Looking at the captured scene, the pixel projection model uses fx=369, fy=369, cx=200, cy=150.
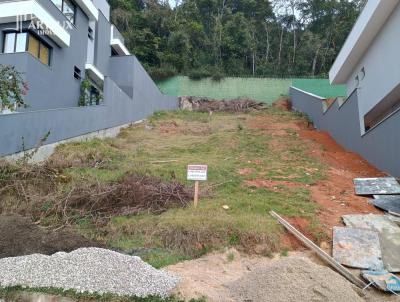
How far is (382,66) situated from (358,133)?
2.37 m

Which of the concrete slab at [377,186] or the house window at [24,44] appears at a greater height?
the house window at [24,44]

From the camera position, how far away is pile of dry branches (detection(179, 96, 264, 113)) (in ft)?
86.7

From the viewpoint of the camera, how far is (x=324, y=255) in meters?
5.84

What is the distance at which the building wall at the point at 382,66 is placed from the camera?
1123cm

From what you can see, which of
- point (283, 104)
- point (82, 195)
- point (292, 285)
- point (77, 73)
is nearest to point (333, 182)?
point (292, 285)

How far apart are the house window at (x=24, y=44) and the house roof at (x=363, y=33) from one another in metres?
11.9

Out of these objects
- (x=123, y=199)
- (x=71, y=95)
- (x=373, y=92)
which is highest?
(x=71, y=95)

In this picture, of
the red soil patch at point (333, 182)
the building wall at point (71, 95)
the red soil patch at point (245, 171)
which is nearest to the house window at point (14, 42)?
the building wall at point (71, 95)

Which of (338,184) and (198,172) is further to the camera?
(338,184)

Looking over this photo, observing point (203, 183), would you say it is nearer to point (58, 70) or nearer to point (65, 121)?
point (65, 121)

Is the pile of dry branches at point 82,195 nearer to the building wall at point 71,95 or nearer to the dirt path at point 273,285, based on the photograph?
the building wall at point 71,95

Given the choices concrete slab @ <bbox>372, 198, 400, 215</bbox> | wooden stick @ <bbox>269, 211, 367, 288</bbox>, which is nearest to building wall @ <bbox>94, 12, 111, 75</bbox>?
wooden stick @ <bbox>269, 211, 367, 288</bbox>

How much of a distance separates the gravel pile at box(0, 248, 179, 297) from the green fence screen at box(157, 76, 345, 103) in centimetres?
2466

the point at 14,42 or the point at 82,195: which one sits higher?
the point at 14,42
